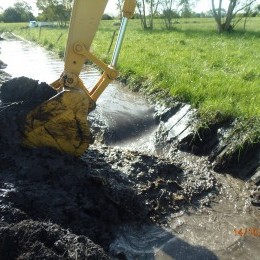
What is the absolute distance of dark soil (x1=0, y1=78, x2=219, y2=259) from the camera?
11.0 feet

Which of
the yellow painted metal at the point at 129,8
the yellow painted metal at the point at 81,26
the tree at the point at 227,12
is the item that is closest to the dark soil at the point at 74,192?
the yellow painted metal at the point at 81,26

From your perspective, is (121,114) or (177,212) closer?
(177,212)

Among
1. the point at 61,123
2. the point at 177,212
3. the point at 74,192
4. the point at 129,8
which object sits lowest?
the point at 177,212

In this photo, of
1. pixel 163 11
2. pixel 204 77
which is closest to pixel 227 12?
pixel 163 11

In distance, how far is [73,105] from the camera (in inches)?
184

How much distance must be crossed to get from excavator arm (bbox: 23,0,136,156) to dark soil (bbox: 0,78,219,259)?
16cm

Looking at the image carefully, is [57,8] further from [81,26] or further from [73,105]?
[73,105]

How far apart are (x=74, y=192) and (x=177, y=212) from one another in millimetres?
1269

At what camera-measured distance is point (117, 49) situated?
5.39m

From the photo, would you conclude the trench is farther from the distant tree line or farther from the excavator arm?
the distant tree line

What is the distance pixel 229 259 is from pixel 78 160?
220 cm

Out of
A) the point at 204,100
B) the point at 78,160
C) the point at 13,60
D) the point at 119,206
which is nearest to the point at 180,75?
the point at 204,100

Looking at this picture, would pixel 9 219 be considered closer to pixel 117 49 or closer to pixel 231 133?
pixel 117 49

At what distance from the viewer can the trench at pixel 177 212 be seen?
398 cm
